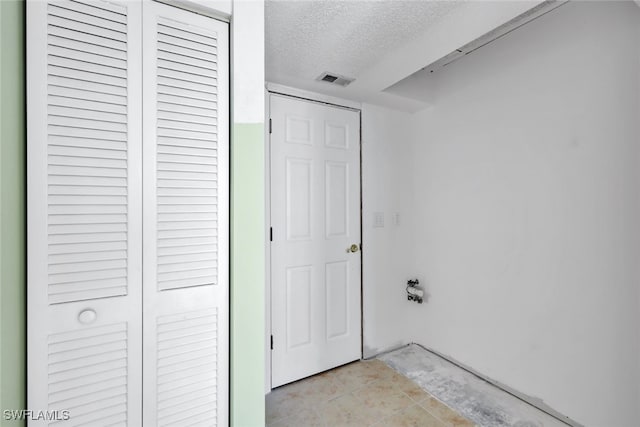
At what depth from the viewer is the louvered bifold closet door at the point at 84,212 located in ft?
3.19

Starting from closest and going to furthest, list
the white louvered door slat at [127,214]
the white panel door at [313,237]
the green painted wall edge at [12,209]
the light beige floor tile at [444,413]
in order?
the green painted wall edge at [12,209]
the white louvered door slat at [127,214]
the light beige floor tile at [444,413]
the white panel door at [313,237]

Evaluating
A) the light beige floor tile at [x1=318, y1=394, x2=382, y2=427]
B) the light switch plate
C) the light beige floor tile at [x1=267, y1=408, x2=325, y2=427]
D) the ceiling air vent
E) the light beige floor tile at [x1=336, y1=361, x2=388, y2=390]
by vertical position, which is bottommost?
the light beige floor tile at [x1=267, y1=408, x2=325, y2=427]

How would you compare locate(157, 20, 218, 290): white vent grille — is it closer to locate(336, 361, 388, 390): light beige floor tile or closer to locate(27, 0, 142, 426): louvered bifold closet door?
locate(27, 0, 142, 426): louvered bifold closet door

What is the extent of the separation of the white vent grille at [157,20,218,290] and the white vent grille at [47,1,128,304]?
13cm

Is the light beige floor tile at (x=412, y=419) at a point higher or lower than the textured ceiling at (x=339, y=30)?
lower

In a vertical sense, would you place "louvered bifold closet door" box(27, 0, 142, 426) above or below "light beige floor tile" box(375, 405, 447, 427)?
above

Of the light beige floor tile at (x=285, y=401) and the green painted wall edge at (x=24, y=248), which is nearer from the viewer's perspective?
the green painted wall edge at (x=24, y=248)

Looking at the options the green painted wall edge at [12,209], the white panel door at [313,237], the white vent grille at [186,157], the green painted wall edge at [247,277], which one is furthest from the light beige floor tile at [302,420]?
the green painted wall edge at [12,209]

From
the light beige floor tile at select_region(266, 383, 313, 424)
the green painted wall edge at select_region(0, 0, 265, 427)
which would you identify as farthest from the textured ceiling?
the light beige floor tile at select_region(266, 383, 313, 424)

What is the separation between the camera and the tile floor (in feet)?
5.75

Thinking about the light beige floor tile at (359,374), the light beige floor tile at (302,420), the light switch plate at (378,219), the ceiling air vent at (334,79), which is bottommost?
the light beige floor tile at (302,420)

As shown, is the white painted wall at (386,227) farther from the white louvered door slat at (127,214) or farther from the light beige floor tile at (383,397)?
the white louvered door slat at (127,214)

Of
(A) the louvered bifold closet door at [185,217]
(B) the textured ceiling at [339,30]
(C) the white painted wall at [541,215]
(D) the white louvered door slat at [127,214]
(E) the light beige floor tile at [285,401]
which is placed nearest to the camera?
(D) the white louvered door slat at [127,214]

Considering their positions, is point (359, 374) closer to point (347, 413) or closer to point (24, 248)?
point (347, 413)
